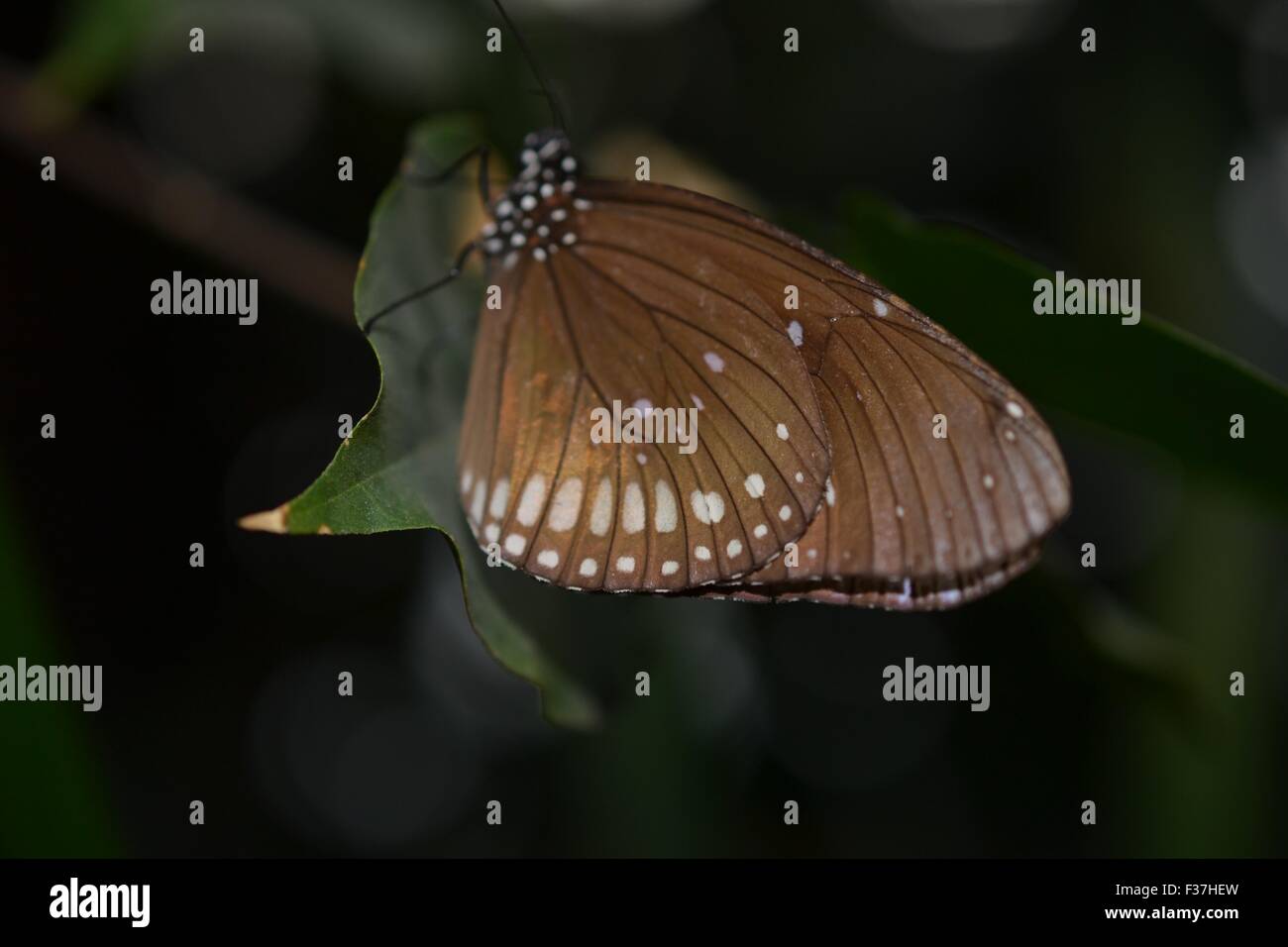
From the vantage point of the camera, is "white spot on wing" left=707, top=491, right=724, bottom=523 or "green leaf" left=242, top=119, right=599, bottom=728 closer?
"green leaf" left=242, top=119, right=599, bottom=728

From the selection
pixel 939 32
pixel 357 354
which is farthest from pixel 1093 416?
pixel 939 32

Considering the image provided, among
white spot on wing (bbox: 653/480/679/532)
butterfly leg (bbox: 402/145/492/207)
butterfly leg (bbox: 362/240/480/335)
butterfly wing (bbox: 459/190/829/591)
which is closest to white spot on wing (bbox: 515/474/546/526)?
butterfly wing (bbox: 459/190/829/591)

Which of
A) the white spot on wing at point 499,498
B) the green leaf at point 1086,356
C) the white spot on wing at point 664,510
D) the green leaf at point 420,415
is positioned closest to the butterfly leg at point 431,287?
the green leaf at point 420,415

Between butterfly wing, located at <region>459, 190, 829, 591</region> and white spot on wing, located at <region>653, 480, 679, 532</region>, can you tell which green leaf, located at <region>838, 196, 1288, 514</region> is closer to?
butterfly wing, located at <region>459, 190, 829, 591</region>

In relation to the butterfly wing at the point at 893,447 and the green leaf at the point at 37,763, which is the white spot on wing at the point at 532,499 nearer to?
the butterfly wing at the point at 893,447
